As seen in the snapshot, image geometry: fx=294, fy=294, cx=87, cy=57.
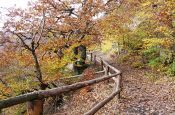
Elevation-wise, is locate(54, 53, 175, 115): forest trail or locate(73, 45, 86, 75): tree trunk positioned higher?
locate(73, 45, 86, 75): tree trunk

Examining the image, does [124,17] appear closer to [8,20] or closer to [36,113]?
[8,20]

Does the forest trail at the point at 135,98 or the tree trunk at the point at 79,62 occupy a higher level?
the tree trunk at the point at 79,62

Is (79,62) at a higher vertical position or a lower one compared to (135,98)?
higher

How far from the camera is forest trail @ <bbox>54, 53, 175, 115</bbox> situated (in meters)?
9.28

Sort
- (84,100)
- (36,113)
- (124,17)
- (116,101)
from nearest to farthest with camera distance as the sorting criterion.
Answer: (36,113), (116,101), (84,100), (124,17)

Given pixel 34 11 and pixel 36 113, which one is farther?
pixel 34 11

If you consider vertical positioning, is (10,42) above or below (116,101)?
above

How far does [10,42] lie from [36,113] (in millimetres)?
11030

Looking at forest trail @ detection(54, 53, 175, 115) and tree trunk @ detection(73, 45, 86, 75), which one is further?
tree trunk @ detection(73, 45, 86, 75)

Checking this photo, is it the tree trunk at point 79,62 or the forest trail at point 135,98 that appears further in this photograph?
the tree trunk at point 79,62

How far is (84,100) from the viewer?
1388 cm

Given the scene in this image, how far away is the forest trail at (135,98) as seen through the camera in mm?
9281

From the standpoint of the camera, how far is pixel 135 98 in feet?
36.0

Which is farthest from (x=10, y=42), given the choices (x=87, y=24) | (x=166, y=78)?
(x=166, y=78)
